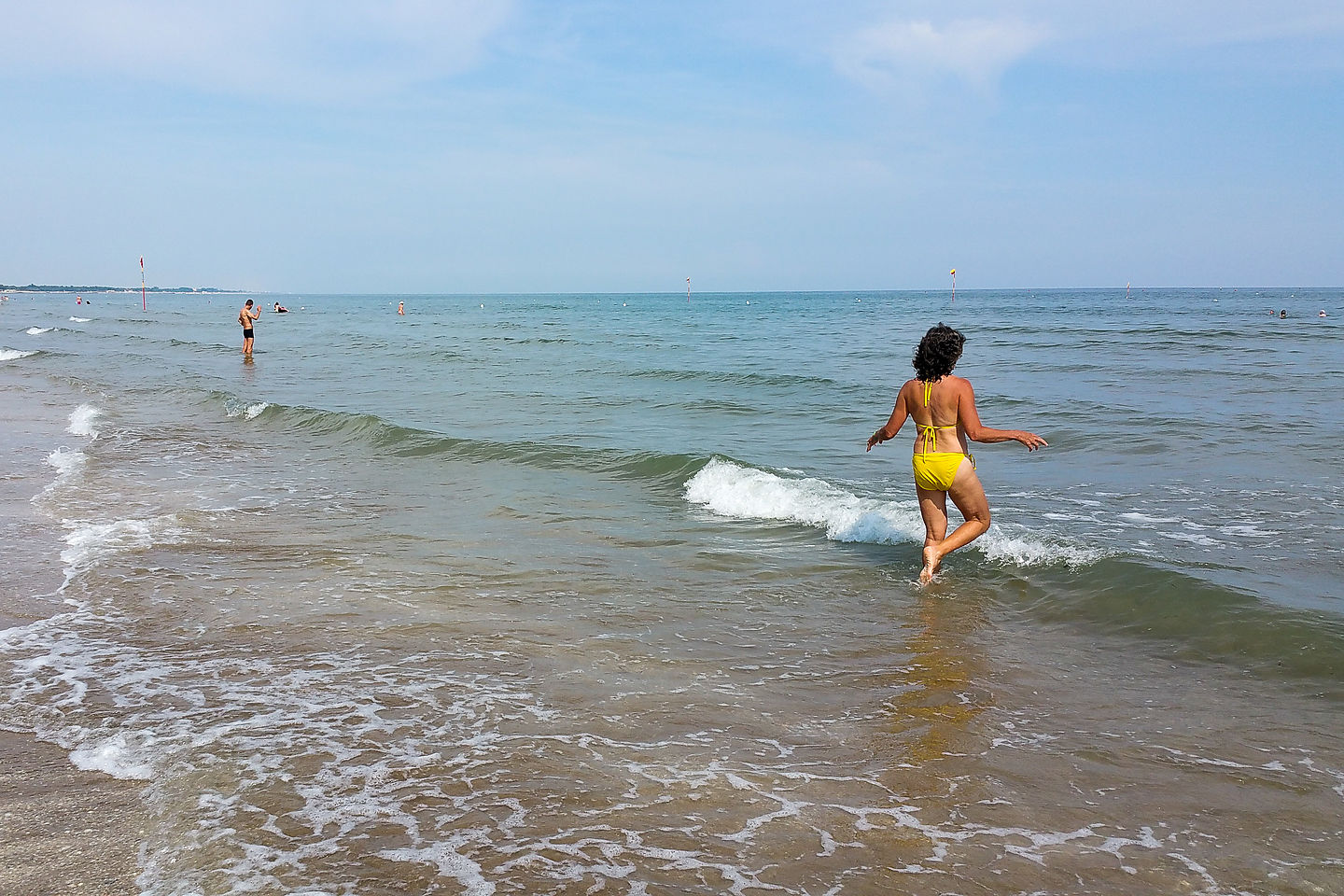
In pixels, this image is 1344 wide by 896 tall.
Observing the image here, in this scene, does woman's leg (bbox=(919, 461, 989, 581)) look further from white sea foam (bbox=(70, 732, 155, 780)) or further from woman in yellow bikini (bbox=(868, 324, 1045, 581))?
white sea foam (bbox=(70, 732, 155, 780))

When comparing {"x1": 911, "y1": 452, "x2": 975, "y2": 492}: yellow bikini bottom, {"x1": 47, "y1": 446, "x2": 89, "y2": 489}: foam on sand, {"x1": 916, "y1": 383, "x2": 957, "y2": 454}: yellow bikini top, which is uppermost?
{"x1": 916, "y1": 383, "x2": 957, "y2": 454}: yellow bikini top

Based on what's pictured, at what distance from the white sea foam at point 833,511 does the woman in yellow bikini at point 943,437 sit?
2.78 ft

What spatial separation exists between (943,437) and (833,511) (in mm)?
2365

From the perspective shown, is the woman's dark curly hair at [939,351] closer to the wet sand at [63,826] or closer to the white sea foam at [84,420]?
the wet sand at [63,826]

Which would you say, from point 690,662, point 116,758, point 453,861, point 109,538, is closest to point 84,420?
point 109,538

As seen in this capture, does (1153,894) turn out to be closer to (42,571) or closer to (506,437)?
(42,571)

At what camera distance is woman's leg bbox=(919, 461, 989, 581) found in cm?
674

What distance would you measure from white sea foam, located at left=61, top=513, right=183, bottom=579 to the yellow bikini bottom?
5961mm

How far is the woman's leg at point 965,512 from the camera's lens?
6738 mm

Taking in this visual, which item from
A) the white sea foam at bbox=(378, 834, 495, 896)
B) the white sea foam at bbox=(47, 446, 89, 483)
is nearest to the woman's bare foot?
the white sea foam at bbox=(378, 834, 495, 896)

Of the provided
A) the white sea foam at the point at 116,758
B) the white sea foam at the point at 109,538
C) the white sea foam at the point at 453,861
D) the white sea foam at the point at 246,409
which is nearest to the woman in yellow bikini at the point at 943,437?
the white sea foam at the point at 453,861

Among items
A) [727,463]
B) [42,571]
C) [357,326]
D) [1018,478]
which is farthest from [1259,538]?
[357,326]

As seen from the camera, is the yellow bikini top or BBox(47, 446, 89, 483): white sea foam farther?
BBox(47, 446, 89, 483): white sea foam

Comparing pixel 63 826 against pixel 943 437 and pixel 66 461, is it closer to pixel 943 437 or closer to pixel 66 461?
pixel 943 437
